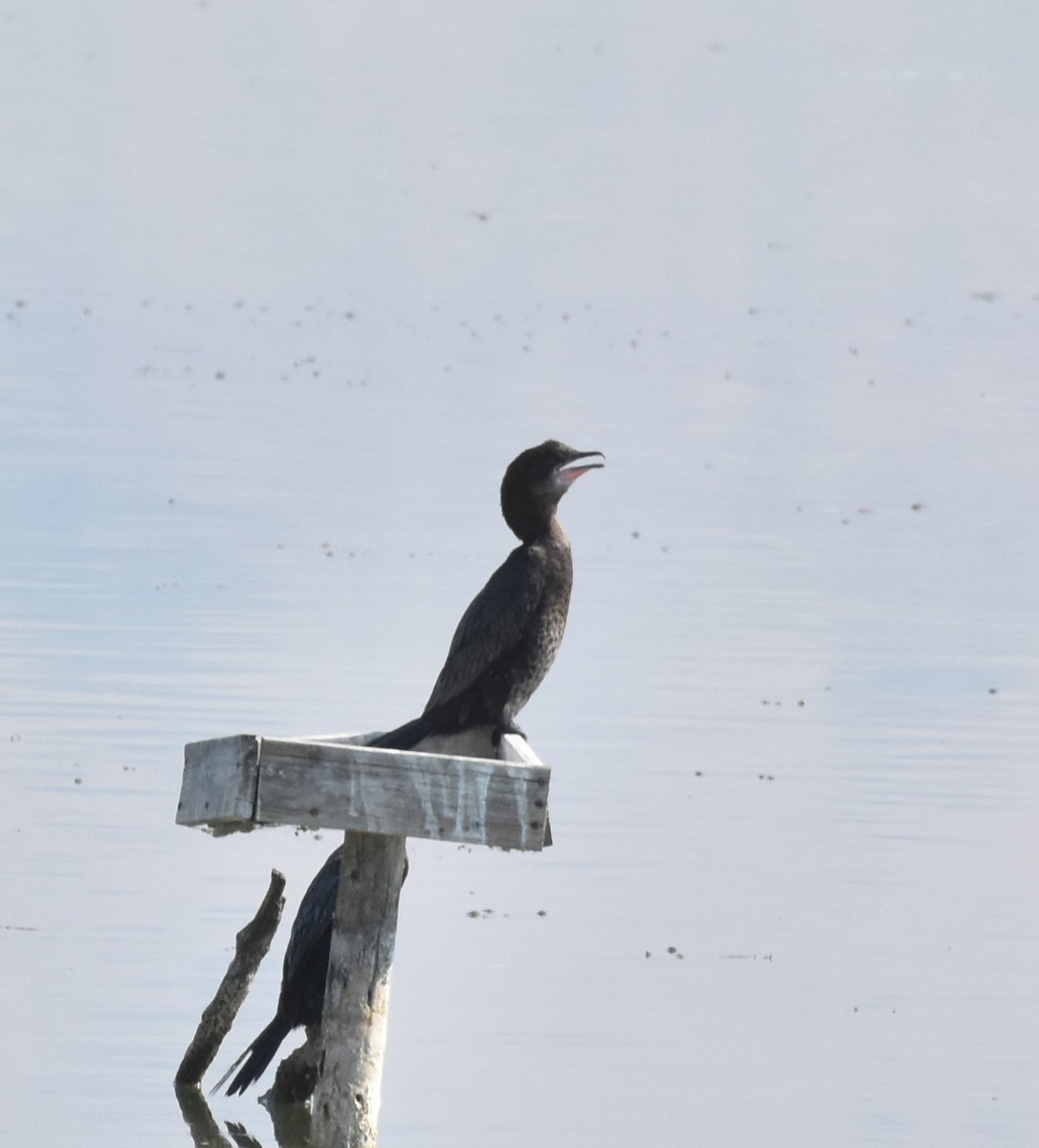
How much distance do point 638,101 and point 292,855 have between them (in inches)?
1654

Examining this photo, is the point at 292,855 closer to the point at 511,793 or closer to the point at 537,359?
the point at 511,793

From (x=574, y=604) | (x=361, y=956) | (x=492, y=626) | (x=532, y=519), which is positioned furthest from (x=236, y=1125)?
(x=574, y=604)

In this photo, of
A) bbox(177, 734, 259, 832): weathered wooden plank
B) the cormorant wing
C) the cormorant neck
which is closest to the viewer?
bbox(177, 734, 259, 832): weathered wooden plank

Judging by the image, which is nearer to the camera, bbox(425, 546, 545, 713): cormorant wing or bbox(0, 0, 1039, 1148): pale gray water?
bbox(425, 546, 545, 713): cormorant wing

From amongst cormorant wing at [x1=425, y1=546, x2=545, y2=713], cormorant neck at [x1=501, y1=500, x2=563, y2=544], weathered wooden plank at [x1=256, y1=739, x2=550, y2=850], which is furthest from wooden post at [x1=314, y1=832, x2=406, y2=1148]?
cormorant neck at [x1=501, y1=500, x2=563, y2=544]

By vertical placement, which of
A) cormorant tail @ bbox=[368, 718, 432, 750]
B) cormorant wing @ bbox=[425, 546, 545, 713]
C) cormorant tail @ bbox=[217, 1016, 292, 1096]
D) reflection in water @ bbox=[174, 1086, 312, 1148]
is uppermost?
cormorant wing @ bbox=[425, 546, 545, 713]

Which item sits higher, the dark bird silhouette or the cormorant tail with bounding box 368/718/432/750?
the dark bird silhouette

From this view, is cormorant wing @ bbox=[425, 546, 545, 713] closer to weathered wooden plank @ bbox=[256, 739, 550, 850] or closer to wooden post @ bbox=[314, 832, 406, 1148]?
wooden post @ bbox=[314, 832, 406, 1148]

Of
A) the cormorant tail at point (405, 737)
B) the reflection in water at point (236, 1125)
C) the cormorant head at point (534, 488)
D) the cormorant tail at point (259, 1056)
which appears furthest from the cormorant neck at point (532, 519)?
the reflection in water at point (236, 1125)

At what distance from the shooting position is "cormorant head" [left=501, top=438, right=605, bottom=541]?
8680 mm

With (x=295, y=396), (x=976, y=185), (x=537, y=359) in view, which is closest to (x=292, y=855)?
(x=295, y=396)

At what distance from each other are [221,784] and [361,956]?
0.73 meters

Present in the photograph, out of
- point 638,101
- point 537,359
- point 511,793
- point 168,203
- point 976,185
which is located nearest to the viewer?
point 511,793

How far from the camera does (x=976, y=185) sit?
44.4 m
